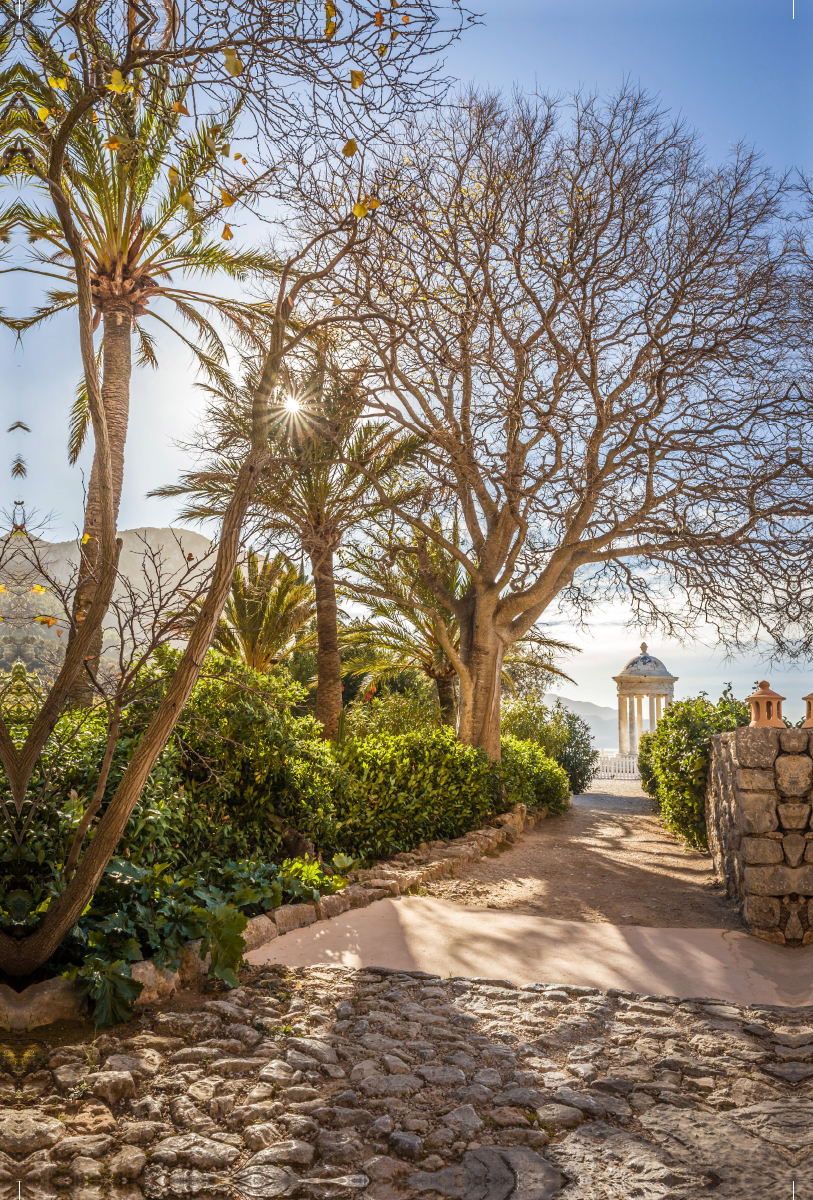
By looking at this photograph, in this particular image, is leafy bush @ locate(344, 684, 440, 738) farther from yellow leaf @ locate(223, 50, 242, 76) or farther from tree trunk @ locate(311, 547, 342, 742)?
yellow leaf @ locate(223, 50, 242, 76)

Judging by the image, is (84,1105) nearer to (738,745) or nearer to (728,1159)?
(728,1159)

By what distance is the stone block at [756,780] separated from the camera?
5.36 m

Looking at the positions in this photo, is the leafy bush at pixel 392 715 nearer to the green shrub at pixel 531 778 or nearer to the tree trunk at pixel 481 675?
the green shrub at pixel 531 778

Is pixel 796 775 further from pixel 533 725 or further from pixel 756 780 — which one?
pixel 533 725

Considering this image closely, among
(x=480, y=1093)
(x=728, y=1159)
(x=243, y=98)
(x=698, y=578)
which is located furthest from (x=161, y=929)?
(x=698, y=578)

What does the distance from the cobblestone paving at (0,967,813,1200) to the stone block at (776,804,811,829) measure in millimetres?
1930

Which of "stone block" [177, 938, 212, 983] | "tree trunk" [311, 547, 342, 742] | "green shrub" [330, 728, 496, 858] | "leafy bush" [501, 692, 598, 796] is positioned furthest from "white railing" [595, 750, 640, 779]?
"stone block" [177, 938, 212, 983]

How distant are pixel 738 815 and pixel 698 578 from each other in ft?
14.1

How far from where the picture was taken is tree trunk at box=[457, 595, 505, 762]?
10.8 meters

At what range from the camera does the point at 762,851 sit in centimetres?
538

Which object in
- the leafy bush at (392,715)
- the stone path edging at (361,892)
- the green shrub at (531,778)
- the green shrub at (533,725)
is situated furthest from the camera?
the green shrub at (533,725)

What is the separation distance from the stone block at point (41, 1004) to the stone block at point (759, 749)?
4570mm

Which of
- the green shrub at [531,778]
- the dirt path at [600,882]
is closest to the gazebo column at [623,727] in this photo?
the green shrub at [531,778]

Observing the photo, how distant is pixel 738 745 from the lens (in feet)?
18.2
